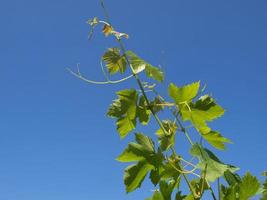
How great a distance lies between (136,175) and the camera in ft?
8.73

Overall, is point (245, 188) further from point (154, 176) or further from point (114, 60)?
point (114, 60)

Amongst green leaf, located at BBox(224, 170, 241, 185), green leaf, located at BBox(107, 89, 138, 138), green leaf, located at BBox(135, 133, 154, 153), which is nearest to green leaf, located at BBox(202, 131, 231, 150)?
green leaf, located at BBox(224, 170, 241, 185)

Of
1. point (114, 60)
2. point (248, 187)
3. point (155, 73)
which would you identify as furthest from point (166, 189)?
point (114, 60)

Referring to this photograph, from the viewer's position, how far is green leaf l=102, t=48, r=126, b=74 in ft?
9.29

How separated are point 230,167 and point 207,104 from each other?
0.35 meters

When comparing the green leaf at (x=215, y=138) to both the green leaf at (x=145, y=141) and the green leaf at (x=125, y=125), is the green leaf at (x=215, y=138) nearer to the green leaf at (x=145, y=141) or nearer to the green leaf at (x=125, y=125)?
the green leaf at (x=145, y=141)

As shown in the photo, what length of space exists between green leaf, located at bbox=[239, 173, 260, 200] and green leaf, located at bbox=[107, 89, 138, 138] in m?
0.70

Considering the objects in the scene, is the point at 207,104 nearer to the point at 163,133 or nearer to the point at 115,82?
the point at 163,133

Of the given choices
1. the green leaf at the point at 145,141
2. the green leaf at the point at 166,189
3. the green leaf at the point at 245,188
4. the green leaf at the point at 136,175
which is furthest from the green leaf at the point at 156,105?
the green leaf at the point at 245,188

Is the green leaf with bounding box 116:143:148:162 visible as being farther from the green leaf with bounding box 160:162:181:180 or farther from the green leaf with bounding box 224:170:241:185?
the green leaf with bounding box 224:170:241:185

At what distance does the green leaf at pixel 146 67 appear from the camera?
2.81 metres

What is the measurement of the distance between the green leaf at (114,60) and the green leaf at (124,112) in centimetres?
18

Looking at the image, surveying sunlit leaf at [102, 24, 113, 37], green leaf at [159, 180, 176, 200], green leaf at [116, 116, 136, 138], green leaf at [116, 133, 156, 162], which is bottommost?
green leaf at [159, 180, 176, 200]

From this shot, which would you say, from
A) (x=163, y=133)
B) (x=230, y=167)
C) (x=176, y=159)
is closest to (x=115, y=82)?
(x=163, y=133)
